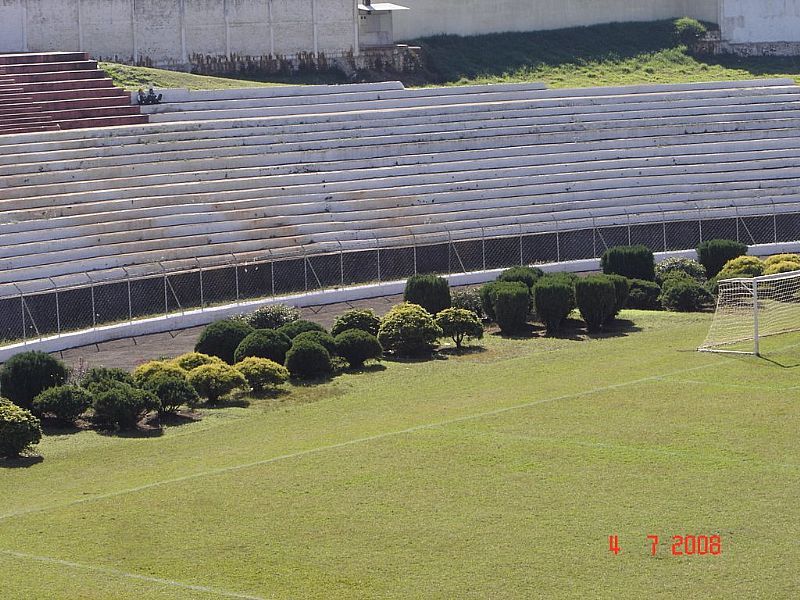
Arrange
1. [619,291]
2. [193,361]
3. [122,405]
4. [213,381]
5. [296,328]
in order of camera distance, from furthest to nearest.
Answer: [619,291]
[296,328]
[193,361]
[213,381]
[122,405]

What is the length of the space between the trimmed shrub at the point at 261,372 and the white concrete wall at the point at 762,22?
44.5 m

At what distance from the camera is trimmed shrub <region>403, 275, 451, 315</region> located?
39.9 m

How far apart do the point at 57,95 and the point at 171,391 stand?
2329cm

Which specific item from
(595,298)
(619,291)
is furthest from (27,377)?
(619,291)

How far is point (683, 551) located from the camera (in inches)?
805

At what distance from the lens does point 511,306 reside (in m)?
38.6

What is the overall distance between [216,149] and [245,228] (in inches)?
176

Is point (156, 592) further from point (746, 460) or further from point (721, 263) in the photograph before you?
point (721, 263)

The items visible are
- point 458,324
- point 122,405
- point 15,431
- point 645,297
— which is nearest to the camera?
point 15,431

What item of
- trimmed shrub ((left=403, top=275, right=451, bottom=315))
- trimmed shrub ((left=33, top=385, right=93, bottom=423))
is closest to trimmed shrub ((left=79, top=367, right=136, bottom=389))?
trimmed shrub ((left=33, top=385, right=93, bottom=423))

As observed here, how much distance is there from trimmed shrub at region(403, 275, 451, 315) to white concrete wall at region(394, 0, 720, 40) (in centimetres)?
2715

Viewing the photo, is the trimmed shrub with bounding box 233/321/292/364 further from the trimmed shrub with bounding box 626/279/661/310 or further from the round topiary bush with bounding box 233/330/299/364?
the trimmed shrub with bounding box 626/279/661/310

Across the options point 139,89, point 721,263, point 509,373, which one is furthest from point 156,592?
point 139,89

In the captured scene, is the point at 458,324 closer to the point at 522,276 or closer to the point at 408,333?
the point at 408,333
